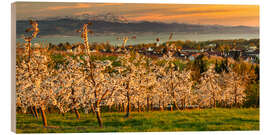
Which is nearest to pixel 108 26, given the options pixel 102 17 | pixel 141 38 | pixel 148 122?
pixel 102 17

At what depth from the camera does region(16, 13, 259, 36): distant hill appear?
15.2 meters

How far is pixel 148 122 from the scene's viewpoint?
50.2 ft

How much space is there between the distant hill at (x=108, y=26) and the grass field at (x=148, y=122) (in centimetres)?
354

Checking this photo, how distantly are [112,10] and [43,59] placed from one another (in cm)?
353

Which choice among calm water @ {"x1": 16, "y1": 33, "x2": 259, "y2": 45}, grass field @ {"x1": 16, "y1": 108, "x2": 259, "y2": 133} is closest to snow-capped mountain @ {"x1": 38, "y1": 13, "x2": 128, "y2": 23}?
calm water @ {"x1": 16, "y1": 33, "x2": 259, "y2": 45}

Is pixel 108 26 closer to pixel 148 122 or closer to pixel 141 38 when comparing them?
pixel 141 38

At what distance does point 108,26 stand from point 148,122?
4.34 metres

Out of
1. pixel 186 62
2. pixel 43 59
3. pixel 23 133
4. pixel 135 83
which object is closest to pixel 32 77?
pixel 43 59

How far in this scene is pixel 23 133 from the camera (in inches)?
578

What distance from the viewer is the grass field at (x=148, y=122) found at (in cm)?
1496

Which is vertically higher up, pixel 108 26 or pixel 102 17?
pixel 102 17

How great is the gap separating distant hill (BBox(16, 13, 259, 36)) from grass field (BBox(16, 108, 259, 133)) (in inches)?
139

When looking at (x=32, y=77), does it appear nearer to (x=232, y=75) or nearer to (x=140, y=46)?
(x=140, y=46)

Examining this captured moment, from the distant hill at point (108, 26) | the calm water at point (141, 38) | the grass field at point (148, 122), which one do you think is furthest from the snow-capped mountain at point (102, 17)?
the grass field at point (148, 122)
